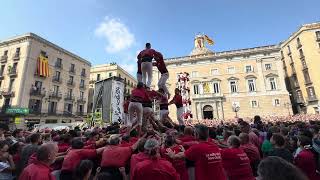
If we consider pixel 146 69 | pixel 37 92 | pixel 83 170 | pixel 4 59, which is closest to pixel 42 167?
pixel 83 170

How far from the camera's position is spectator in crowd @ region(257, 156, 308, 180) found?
1780 mm

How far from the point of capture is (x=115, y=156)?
179 inches

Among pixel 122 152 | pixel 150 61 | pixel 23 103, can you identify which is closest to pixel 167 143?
pixel 122 152

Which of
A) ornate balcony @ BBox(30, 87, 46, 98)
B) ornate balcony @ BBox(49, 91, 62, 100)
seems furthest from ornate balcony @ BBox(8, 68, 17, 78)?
ornate balcony @ BBox(49, 91, 62, 100)

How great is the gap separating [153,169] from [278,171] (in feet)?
6.24

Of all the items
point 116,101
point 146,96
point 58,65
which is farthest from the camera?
point 58,65

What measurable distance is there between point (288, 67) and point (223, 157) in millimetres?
54692

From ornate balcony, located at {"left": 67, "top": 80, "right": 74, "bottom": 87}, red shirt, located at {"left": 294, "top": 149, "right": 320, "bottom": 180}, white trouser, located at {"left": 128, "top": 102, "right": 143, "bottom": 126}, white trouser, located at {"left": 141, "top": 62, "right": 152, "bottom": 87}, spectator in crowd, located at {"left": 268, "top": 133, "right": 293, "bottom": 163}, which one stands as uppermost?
ornate balcony, located at {"left": 67, "top": 80, "right": 74, "bottom": 87}

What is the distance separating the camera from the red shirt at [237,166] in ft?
13.7

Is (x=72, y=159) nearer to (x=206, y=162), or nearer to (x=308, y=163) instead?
(x=206, y=162)

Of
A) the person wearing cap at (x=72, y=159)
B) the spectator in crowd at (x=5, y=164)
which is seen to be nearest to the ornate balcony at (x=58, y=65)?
the spectator in crowd at (x=5, y=164)

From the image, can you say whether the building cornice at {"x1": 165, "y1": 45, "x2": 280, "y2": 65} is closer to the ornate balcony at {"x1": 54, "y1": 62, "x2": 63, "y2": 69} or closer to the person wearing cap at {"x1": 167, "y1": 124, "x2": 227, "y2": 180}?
the ornate balcony at {"x1": 54, "y1": 62, "x2": 63, "y2": 69}

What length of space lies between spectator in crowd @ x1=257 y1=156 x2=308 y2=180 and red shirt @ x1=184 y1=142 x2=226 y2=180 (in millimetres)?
1809

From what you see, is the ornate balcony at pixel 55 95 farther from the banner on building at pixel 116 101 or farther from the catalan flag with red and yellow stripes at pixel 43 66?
the banner on building at pixel 116 101
